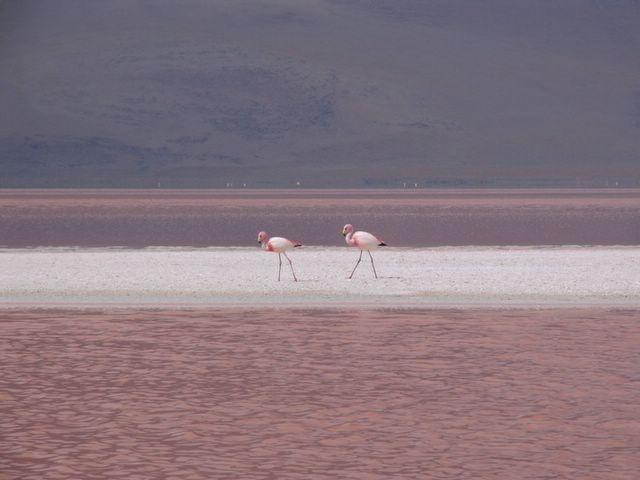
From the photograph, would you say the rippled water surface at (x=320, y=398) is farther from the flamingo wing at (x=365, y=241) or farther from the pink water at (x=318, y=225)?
the pink water at (x=318, y=225)

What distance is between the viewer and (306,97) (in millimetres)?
141250

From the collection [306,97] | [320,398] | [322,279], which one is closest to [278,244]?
[322,279]

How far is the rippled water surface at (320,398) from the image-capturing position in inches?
343

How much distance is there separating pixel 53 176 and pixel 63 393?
393 ft

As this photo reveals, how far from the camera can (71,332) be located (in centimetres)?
1546

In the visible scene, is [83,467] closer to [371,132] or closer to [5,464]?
[5,464]

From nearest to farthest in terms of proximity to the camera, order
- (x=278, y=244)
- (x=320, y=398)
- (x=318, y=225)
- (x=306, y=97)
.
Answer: (x=320, y=398), (x=278, y=244), (x=318, y=225), (x=306, y=97)

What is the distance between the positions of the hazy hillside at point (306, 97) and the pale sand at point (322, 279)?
99.9 m

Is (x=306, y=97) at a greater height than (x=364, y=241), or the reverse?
(x=306, y=97)

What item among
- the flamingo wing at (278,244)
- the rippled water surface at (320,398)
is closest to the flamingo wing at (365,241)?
the flamingo wing at (278,244)

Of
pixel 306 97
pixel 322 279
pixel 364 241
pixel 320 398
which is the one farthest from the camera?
pixel 306 97

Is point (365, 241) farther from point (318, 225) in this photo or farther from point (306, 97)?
point (306, 97)

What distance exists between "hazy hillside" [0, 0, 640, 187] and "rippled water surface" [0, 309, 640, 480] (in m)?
112

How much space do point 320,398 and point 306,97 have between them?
13127 cm
